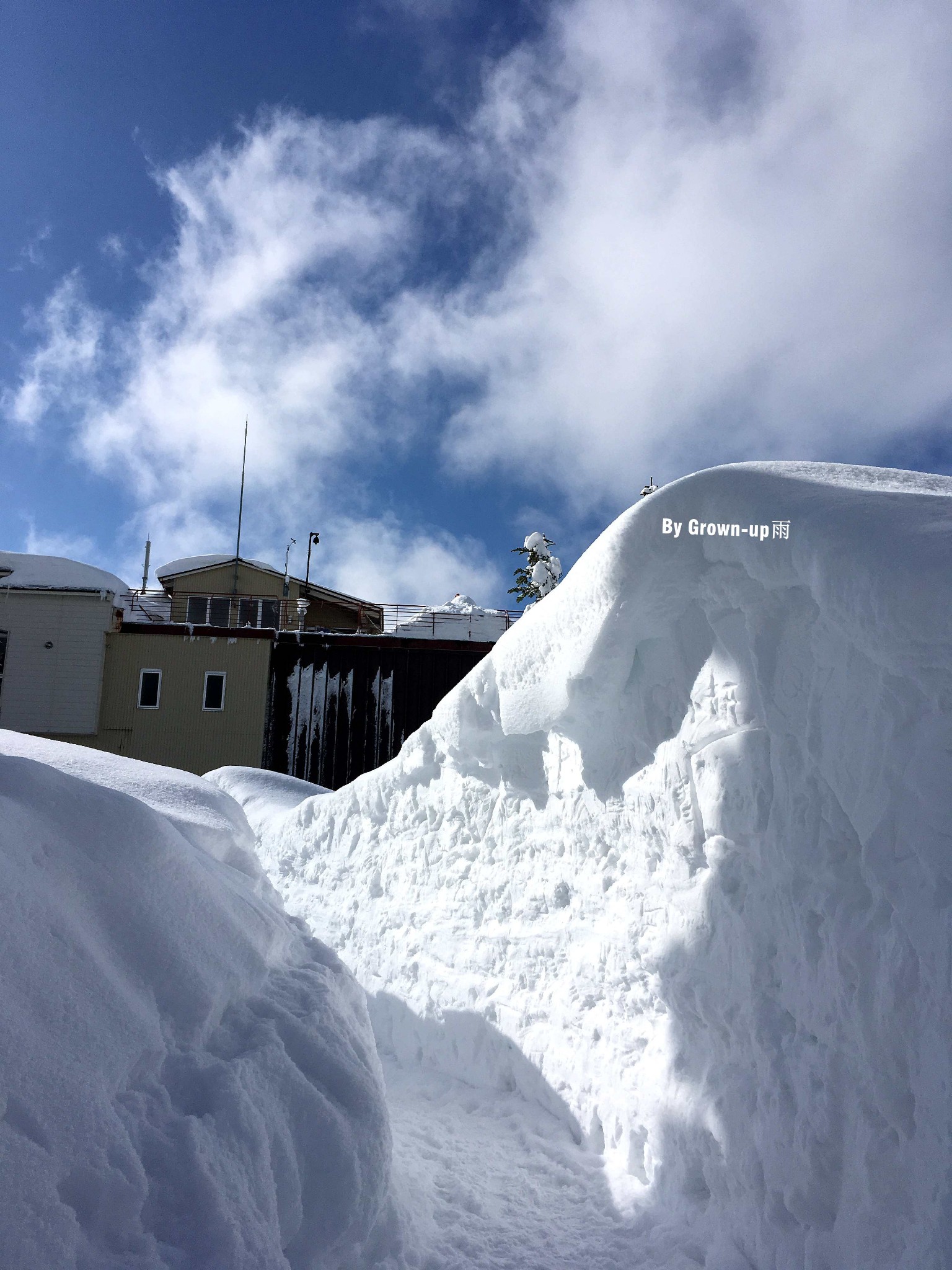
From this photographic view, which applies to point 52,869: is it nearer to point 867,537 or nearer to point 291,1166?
point 291,1166

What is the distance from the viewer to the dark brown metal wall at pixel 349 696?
1656 cm

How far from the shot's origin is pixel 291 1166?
2.30m

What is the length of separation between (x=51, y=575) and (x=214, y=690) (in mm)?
5139

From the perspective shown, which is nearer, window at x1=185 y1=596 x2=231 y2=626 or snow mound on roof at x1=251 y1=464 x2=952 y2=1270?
snow mound on roof at x1=251 y1=464 x2=952 y2=1270

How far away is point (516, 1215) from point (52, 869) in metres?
2.84

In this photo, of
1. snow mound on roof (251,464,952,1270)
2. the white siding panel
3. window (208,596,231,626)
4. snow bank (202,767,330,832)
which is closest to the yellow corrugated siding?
the white siding panel

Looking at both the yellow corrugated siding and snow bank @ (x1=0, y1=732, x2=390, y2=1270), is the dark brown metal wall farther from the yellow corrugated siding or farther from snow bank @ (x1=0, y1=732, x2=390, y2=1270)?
snow bank @ (x1=0, y1=732, x2=390, y2=1270)

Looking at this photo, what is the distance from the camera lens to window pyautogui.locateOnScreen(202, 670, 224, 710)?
16.8 metres

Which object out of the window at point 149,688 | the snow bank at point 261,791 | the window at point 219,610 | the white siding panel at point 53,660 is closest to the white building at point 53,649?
the white siding panel at point 53,660

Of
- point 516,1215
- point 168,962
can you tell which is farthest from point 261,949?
point 516,1215

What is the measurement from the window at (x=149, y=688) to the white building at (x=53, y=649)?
0.87 meters

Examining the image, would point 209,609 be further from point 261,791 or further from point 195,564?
point 261,791

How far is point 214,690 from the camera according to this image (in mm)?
16938

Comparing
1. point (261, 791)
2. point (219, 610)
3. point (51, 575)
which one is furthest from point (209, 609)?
point (261, 791)
